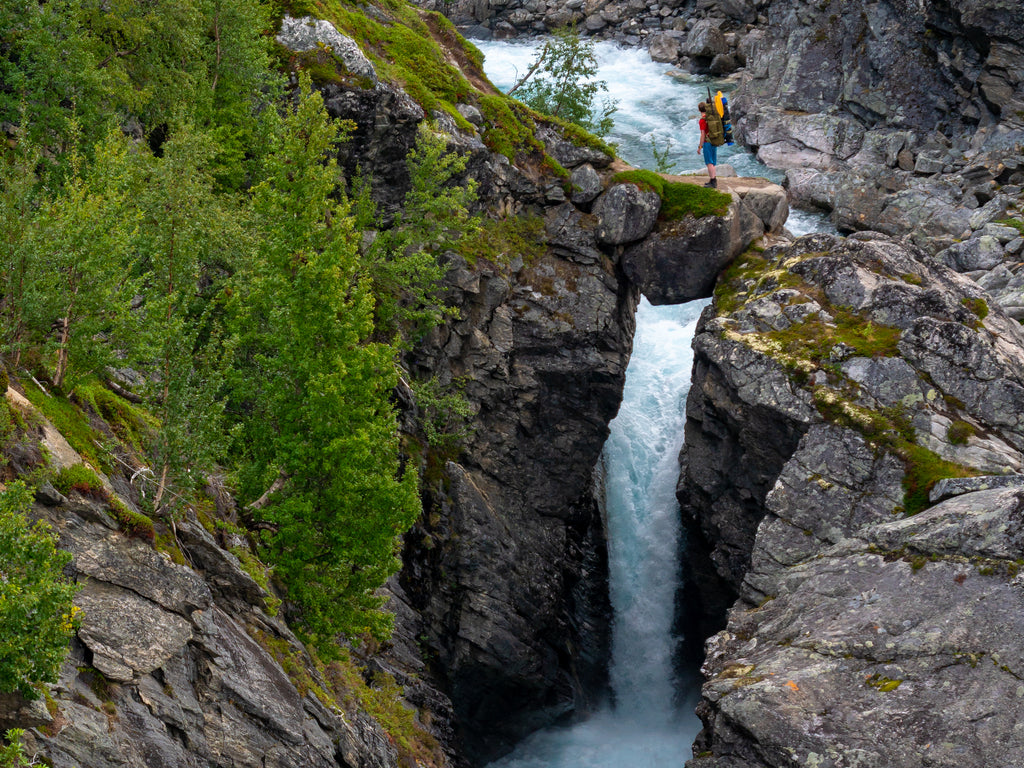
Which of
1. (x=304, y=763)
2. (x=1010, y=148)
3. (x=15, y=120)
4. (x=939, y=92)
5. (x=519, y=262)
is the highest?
(x=939, y=92)

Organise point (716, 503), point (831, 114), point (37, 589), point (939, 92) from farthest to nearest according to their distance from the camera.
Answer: point (831, 114), point (939, 92), point (716, 503), point (37, 589)

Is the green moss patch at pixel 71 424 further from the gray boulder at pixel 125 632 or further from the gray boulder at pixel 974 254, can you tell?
the gray boulder at pixel 974 254

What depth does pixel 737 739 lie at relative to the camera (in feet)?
59.3

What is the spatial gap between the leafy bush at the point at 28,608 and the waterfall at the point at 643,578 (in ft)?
85.4

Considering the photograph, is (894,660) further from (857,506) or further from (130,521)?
(130,521)

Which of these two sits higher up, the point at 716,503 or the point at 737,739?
the point at 716,503

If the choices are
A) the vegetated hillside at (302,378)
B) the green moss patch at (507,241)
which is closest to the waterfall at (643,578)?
the vegetated hillside at (302,378)

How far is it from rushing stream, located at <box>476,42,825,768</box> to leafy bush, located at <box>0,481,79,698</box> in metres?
26.2

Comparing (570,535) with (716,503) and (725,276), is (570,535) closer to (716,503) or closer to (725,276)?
(716,503)

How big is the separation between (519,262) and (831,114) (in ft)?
133

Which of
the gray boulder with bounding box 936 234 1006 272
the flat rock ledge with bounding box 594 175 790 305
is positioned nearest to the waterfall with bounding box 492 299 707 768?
the flat rock ledge with bounding box 594 175 790 305

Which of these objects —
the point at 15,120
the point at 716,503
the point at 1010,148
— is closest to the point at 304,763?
the point at 15,120

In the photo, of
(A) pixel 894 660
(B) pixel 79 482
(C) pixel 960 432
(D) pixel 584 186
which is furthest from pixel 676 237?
(B) pixel 79 482

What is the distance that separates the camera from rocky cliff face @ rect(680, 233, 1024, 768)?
16828 millimetres
